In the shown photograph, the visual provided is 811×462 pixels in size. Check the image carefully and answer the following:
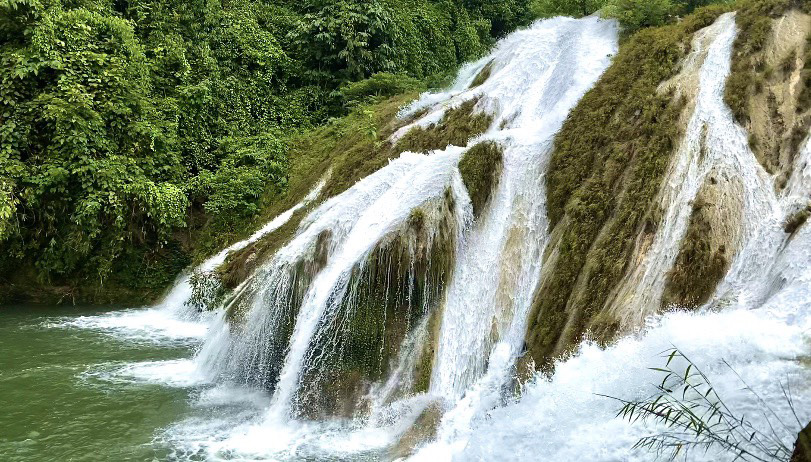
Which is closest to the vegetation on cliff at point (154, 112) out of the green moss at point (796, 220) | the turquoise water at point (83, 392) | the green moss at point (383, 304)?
the turquoise water at point (83, 392)

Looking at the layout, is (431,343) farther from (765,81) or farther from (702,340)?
(765,81)

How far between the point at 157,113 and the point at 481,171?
8.57 metres

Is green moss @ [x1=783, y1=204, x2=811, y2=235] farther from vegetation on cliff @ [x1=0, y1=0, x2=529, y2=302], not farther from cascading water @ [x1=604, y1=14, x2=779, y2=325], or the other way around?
vegetation on cliff @ [x1=0, y1=0, x2=529, y2=302]

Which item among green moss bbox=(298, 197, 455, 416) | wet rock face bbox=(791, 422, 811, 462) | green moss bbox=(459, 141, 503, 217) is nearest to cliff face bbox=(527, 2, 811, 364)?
green moss bbox=(459, 141, 503, 217)

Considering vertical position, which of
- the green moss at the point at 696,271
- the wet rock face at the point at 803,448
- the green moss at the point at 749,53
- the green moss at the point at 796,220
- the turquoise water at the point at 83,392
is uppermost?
the green moss at the point at 749,53

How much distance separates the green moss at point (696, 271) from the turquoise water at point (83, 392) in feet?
18.4

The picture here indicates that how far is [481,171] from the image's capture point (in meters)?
8.09

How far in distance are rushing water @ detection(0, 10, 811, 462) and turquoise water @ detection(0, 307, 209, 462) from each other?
3 centimetres

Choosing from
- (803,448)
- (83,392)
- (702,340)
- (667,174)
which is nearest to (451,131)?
(667,174)

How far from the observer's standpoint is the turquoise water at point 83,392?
6.31 metres

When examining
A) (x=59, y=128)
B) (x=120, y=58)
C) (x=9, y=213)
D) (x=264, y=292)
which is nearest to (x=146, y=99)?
(x=120, y=58)

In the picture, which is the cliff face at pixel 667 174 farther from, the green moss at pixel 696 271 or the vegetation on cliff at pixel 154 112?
the vegetation on cliff at pixel 154 112

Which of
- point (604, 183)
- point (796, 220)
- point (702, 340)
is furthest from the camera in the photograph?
point (604, 183)

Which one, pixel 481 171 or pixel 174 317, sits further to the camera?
pixel 174 317
